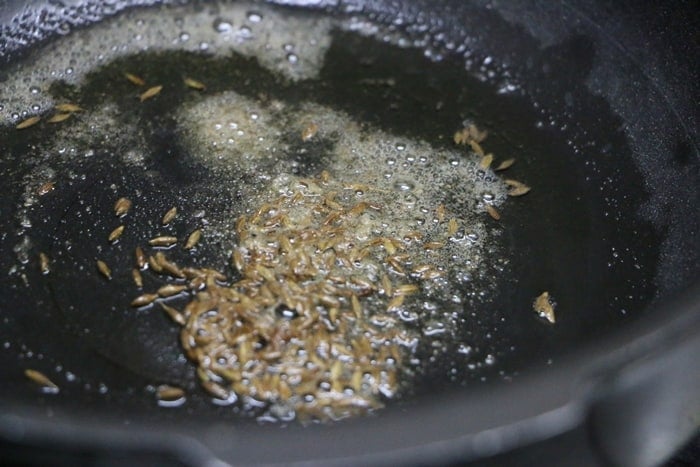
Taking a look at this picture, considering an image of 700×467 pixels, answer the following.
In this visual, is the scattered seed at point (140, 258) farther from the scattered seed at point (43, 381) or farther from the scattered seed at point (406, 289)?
the scattered seed at point (406, 289)

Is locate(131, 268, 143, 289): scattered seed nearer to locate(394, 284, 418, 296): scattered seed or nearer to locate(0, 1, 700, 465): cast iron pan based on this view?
locate(0, 1, 700, 465): cast iron pan

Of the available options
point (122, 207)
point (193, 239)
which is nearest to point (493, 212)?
point (193, 239)

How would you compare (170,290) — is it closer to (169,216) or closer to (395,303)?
(169,216)

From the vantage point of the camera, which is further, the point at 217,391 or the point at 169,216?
the point at 169,216

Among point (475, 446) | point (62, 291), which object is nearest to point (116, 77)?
point (62, 291)

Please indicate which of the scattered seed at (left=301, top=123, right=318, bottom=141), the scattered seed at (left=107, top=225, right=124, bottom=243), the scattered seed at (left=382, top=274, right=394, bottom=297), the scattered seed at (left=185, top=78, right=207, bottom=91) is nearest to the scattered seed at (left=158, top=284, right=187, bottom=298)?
the scattered seed at (left=107, top=225, right=124, bottom=243)

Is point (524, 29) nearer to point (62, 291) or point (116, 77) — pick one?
point (116, 77)

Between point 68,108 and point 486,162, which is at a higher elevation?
point 486,162
